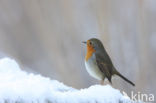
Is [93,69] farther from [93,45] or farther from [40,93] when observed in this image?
[40,93]

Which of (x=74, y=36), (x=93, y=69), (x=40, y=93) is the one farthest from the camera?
(x=74, y=36)

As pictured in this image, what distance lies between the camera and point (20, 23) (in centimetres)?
329

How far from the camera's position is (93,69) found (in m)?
2.20

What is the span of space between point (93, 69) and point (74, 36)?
2.42 ft

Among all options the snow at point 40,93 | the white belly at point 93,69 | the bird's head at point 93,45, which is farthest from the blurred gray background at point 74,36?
the snow at point 40,93

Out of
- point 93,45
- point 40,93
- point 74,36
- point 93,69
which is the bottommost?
point 40,93

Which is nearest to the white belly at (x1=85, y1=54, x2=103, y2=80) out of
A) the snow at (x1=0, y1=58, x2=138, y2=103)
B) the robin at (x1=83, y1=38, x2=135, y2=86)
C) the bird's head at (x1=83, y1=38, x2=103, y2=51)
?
the robin at (x1=83, y1=38, x2=135, y2=86)

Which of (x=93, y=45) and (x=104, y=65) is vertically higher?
(x=93, y=45)

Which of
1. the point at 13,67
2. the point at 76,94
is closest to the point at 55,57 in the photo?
the point at 13,67

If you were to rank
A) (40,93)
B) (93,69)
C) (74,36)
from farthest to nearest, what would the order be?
(74,36)
(93,69)
(40,93)

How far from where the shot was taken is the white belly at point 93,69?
2.20m

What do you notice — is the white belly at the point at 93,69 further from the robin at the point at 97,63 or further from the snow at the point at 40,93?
the snow at the point at 40,93

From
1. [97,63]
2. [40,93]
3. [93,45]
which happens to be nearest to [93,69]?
[97,63]

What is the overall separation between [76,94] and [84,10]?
2622mm
